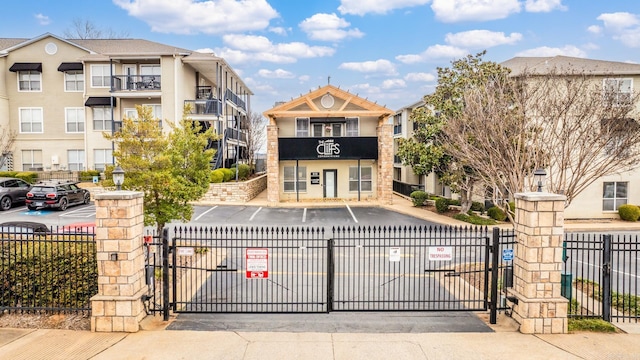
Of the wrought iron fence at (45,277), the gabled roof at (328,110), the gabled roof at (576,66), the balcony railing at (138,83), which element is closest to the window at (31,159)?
the balcony railing at (138,83)

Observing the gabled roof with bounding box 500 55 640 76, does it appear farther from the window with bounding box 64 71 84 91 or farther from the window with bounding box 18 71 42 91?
the window with bounding box 18 71 42 91

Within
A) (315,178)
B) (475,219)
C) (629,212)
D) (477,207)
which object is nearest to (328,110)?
→ (315,178)

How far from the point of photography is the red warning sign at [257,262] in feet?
27.0

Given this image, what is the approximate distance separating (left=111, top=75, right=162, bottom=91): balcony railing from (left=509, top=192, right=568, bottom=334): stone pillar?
2829cm

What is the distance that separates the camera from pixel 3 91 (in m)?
31.8

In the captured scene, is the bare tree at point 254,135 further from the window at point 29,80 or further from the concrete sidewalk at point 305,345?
the concrete sidewalk at point 305,345

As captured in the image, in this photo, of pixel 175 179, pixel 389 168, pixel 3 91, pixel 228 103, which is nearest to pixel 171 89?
pixel 228 103

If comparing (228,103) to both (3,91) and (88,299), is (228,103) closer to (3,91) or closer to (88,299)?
(3,91)

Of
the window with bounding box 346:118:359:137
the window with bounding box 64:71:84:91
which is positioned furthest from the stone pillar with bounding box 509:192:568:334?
the window with bounding box 64:71:84:91

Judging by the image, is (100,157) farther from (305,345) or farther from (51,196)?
(305,345)

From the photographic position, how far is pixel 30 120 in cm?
3238

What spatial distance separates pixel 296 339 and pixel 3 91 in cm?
3571

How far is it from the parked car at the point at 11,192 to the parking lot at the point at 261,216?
0.47m

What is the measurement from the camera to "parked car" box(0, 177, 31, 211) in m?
23.1
